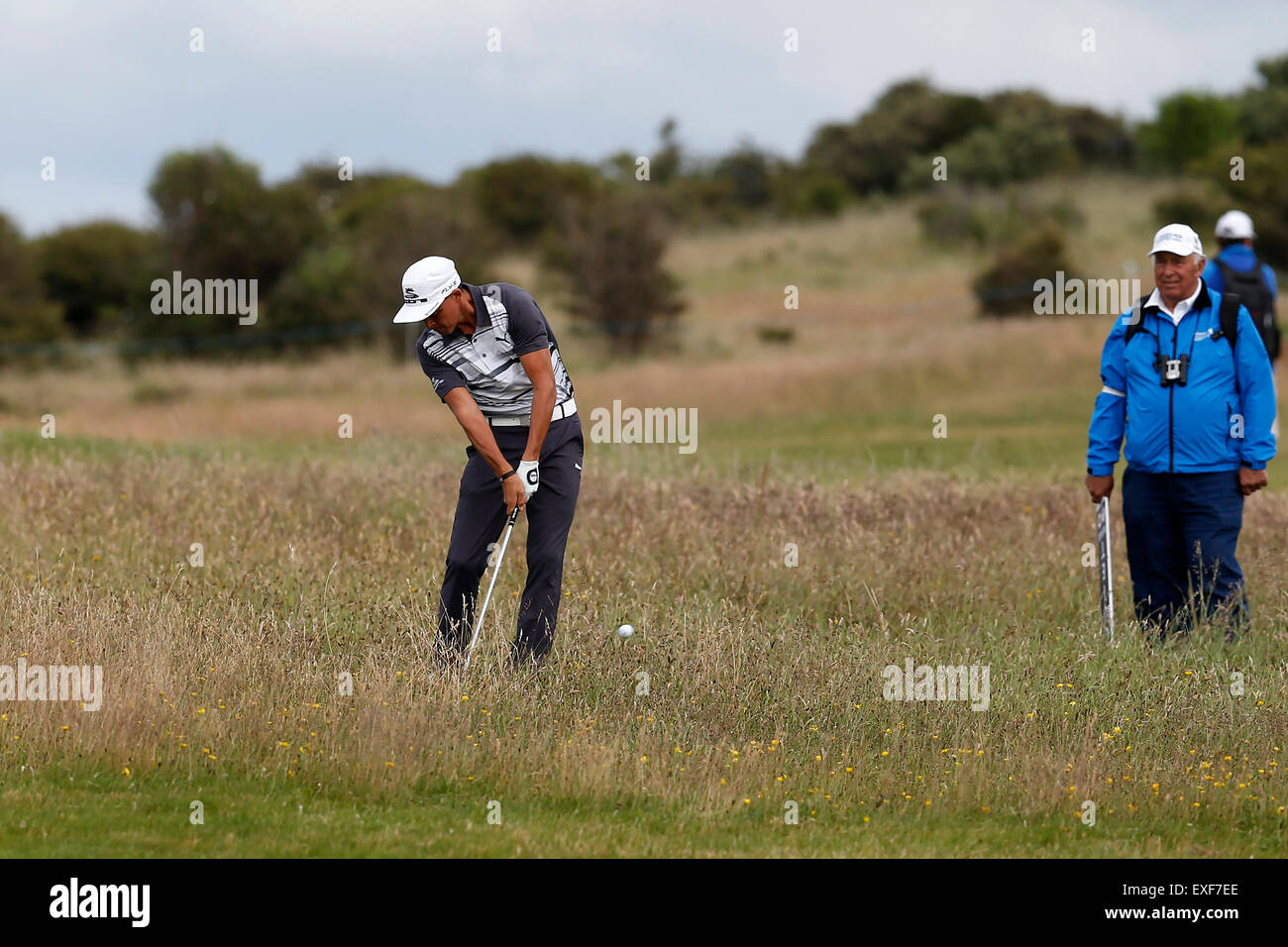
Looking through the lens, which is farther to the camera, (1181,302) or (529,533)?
(1181,302)

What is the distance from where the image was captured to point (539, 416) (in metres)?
8.33

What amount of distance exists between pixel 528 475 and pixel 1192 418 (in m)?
4.11

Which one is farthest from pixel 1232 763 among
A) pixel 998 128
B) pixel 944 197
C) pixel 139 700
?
pixel 998 128

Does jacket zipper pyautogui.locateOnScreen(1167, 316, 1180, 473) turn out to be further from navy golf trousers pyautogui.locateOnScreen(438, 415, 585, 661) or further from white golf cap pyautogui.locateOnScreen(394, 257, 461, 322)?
white golf cap pyautogui.locateOnScreen(394, 257, 461, 322)

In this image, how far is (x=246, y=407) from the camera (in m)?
28.5

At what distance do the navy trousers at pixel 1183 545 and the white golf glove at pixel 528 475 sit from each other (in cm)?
392

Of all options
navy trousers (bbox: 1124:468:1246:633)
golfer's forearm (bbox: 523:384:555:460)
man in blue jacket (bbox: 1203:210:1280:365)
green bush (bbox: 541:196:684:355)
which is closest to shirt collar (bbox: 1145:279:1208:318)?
navy trousers (bbox: 1124:468:1246:633)

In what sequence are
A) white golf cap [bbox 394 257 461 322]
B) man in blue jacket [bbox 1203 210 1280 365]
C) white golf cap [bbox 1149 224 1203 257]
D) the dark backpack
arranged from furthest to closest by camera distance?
man in blue jacket [bbox 1203 210 1280 365]
the dark backpack
white golf cap [bbox 1149 224 1203 257]
white golf cap [bbox 394 257 461 322]

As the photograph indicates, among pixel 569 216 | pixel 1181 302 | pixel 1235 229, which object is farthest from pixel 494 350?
pixel 569 216

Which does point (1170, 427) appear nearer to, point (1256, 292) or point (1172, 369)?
point (1172, 369)

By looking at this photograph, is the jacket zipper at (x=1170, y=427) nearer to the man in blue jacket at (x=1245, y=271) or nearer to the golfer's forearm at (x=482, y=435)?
the golfer's forearm at (x=482, y=435)

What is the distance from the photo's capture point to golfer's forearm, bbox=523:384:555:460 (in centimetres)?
833

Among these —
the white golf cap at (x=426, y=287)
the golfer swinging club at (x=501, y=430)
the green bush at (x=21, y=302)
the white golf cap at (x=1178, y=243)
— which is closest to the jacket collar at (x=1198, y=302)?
the white golf cap at (x=1178, y=243)

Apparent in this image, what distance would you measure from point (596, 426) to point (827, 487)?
8.28 m
